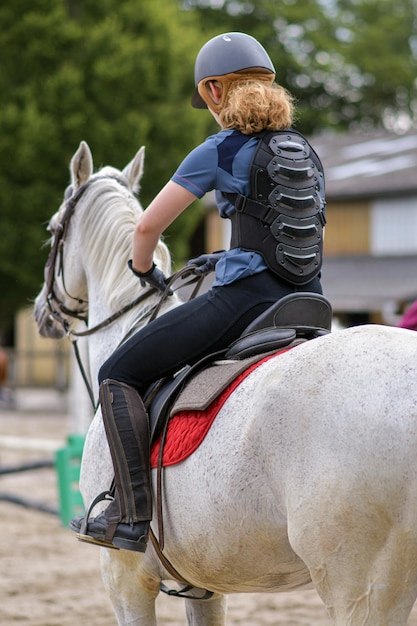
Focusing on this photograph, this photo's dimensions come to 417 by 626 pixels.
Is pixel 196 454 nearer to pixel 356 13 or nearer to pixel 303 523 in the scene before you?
pixel 303 523

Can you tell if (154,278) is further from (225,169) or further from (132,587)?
(132,587)

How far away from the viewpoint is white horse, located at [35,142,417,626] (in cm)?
291

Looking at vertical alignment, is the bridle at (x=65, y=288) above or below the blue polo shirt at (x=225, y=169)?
below

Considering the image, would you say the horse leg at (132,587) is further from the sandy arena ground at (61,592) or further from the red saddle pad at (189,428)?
the sandy arena ground at (61,592)

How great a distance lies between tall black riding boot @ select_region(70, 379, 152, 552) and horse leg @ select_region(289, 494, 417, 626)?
897 mm

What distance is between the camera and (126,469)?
3.76 meters

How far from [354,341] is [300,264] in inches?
25.8

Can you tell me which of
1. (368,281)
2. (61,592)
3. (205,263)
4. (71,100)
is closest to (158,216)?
(205,263)

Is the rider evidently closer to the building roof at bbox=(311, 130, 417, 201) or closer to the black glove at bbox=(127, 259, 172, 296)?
the black glove at bbox=(127, 259, 172, 296)

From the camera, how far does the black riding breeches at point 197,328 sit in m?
3.70

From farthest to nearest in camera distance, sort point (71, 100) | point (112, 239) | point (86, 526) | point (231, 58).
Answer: point (71, 100) < point (112, 239) < point (86, 526) < point (231, 58)

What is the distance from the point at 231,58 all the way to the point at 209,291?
0.90 m

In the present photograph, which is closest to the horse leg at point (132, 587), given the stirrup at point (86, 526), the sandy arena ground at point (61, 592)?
the stirrup at point (86, 526)

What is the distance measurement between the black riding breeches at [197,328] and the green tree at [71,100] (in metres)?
21.2
